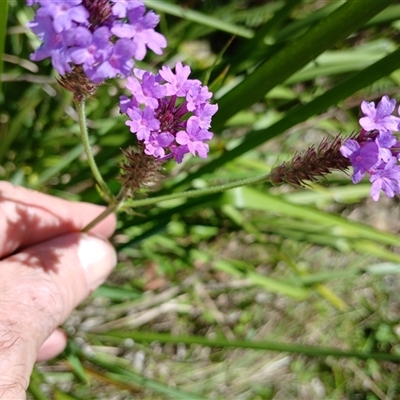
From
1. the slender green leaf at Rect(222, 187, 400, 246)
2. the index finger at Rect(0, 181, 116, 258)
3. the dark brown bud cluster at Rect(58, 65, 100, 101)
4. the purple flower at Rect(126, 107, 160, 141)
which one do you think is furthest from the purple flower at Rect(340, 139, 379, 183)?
the index finger at Rect(0, 181, 116, 258)

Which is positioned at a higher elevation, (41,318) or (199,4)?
(199,4)

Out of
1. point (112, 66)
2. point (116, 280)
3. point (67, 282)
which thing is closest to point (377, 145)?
point (112, 66)

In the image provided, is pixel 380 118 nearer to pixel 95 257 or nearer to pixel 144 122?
pixel 144 122

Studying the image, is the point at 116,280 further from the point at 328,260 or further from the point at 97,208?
the point at 328,260

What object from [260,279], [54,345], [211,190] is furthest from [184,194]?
[260,279]

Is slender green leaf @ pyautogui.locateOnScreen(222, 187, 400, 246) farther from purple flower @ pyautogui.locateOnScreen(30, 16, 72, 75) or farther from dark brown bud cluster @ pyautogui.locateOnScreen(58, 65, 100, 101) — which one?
purple flower @ pyautogui.locateOnScreen(30, 16, 72, 75)

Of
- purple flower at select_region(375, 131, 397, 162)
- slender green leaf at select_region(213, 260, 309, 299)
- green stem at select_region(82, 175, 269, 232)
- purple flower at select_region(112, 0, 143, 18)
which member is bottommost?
slender green leaf at select_region(213, 260, 309, 299)

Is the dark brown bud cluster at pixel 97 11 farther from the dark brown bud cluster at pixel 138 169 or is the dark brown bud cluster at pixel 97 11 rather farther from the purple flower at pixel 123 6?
the dark brown bud cluster at pixel 138 169
